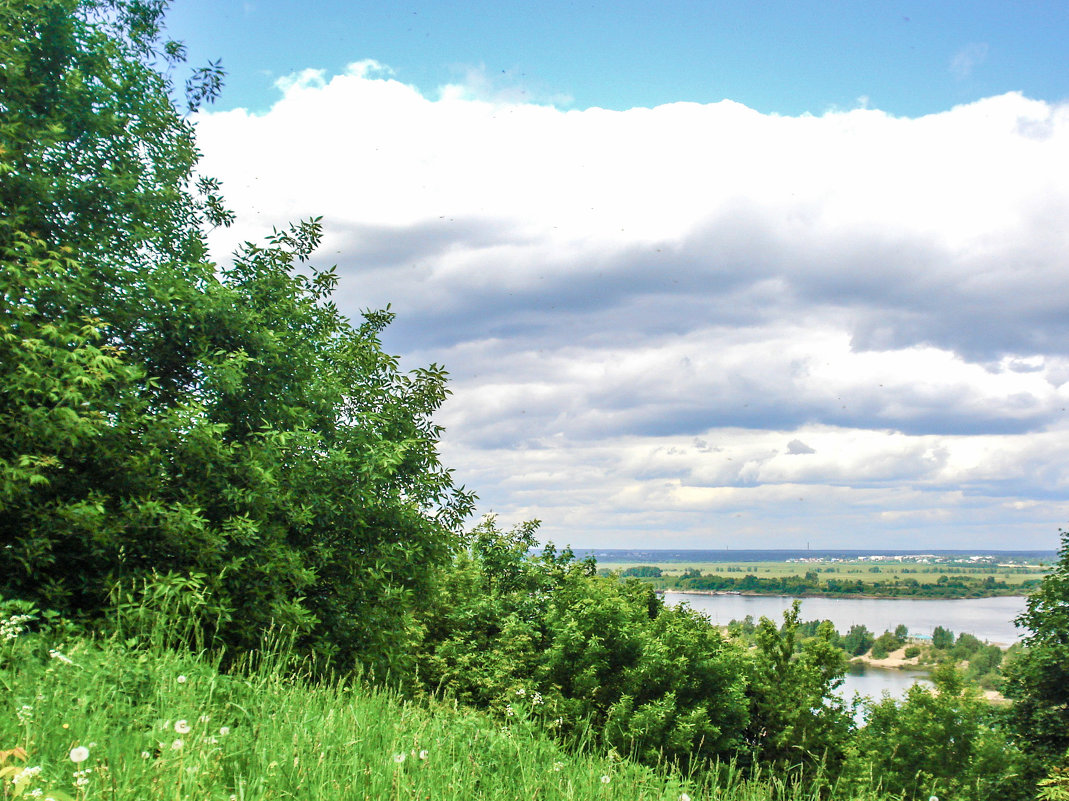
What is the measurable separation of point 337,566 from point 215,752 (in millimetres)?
11777

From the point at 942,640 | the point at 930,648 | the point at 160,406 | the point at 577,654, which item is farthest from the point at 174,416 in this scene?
the point at 942,640

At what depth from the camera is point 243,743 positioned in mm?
4324

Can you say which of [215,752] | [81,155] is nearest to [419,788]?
[215,752]

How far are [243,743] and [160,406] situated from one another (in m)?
9.72

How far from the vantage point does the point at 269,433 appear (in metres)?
12.5

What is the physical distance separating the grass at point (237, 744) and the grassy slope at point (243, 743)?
1cm

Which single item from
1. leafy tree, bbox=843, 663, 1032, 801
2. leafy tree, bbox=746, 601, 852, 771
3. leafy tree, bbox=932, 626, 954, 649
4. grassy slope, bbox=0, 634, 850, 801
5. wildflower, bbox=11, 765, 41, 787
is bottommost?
leafy tree, bbox=932, 626, 954, 649

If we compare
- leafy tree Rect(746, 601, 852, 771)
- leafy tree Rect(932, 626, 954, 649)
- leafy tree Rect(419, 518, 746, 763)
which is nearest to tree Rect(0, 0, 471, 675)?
leafy tree Rect(419, 518, 746, 763)

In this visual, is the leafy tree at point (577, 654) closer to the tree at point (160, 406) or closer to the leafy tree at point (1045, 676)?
the leafy tree at point (1045, 676)

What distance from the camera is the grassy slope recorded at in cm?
361

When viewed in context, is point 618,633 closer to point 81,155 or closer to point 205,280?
point 205,280

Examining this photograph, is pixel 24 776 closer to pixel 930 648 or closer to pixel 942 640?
pixel 930 648

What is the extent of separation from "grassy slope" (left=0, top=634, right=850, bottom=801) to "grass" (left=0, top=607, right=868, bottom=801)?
0.01 meters

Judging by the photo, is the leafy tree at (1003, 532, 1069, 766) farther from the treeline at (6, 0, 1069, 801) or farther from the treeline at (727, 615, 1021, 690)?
the treeline at (727, 615, 1021, 690)
